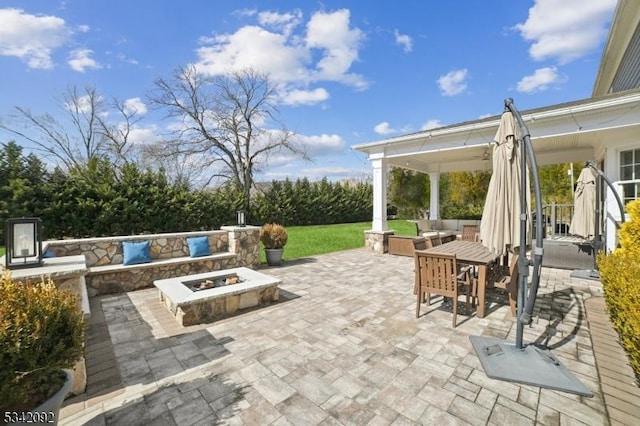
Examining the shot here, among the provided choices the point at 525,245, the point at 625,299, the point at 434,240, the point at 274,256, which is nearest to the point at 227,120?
the point at 274,256

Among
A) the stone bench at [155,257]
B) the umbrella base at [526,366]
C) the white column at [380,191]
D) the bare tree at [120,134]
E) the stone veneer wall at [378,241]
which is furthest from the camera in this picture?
the bare tree at [120,134]

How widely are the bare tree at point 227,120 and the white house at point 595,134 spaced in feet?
39.6

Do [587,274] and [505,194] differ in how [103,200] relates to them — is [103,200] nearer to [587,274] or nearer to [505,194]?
[505,194]

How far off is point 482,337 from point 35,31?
1754 centimetres

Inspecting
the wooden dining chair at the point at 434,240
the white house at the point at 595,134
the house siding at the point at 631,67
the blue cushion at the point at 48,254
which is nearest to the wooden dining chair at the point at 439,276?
the wooden dining chair at the point at 434,240

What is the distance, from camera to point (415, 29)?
1014 cm

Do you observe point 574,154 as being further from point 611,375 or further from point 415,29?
point 611,375

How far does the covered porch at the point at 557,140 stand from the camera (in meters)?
5.95

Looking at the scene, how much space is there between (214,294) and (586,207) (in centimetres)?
829

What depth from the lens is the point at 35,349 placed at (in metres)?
1.71

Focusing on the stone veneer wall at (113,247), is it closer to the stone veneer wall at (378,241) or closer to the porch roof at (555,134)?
the stone veneer wall at (378,241)

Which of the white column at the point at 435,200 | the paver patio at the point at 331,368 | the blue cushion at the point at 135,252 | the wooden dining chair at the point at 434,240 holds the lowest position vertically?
the paver patio at the point at 331,368

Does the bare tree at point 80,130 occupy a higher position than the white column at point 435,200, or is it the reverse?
the bare tree at point 80,130

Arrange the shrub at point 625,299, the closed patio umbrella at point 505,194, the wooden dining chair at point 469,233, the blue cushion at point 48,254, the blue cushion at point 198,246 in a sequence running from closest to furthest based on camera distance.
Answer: the shrub at point 625,299, the closed patio umbrella at point 505,194, the blue cushion at point 48,254, the blue cushion at point 198,246, the wooden dining chair at point 469,233
